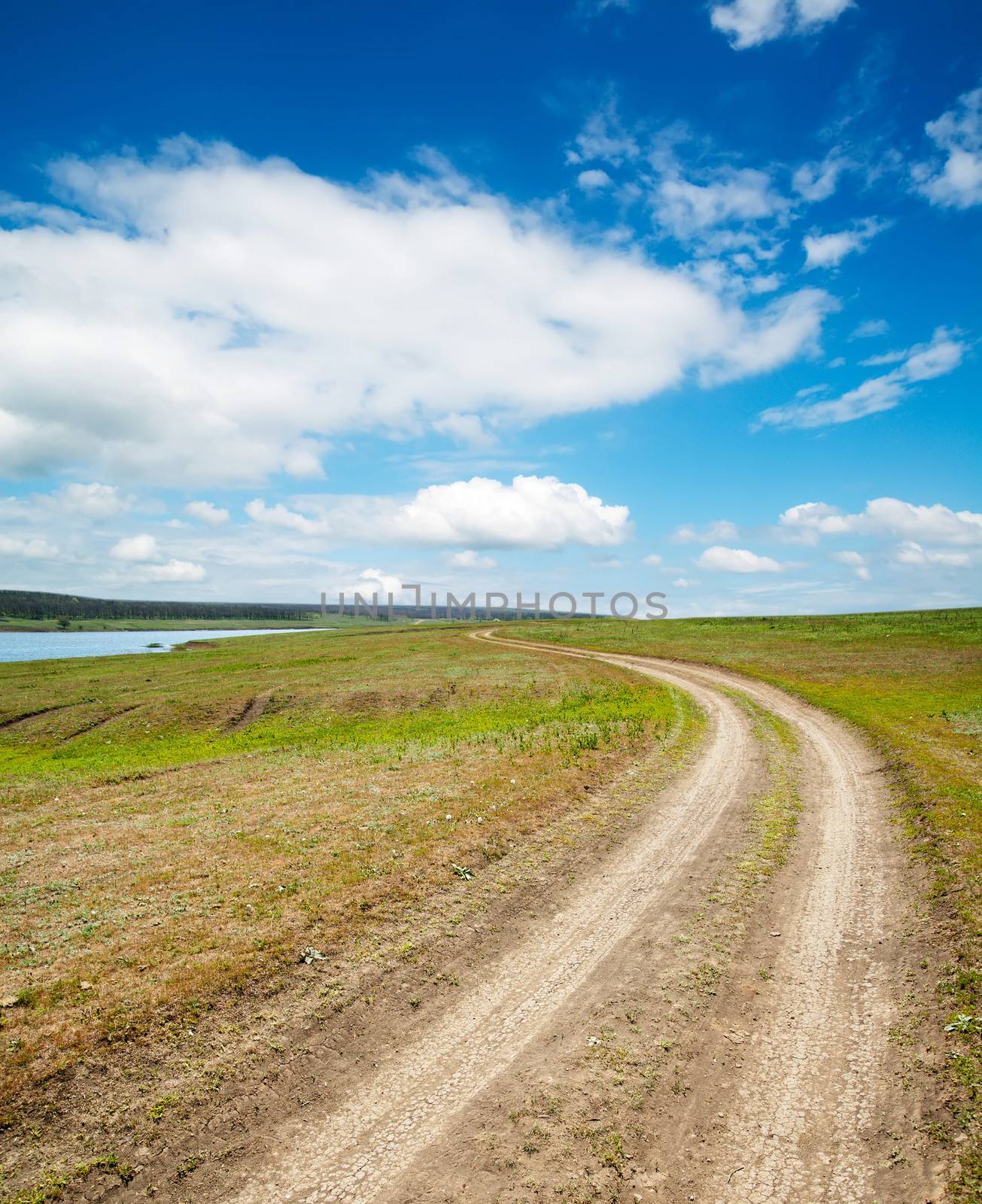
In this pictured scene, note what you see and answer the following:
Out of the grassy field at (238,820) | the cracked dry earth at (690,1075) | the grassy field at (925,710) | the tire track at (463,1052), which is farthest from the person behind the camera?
the grassy field at (238,820)

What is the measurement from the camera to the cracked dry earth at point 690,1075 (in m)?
6.44

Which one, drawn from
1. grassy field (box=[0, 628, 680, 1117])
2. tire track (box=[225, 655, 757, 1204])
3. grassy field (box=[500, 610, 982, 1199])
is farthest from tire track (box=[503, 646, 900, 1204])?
grassy field (box=[0, 628, 680, 1117])

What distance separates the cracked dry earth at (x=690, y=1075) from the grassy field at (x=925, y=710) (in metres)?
0.88

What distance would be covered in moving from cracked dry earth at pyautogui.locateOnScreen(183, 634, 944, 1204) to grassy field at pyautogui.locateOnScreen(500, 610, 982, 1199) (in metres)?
0.88

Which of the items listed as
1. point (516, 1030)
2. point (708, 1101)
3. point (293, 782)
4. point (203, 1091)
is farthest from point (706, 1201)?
point (293, 782)

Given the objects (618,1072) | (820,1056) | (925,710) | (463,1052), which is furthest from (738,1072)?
(925,710)

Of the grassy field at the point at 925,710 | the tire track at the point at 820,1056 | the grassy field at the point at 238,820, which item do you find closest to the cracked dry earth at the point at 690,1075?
the tire track at the point at 820,1056

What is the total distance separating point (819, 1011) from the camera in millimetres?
9078

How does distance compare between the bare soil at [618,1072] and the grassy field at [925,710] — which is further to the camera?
the grassy field at [925,710]

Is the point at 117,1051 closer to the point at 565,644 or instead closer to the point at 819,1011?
the point at 819,1011

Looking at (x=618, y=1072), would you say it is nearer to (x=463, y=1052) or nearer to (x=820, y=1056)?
(x=463, y=1052)

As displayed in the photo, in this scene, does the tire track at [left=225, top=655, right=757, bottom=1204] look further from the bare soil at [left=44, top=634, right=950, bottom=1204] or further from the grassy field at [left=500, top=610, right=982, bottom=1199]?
the grassy field at [left=500, top=610, right=982, bottom=1199]

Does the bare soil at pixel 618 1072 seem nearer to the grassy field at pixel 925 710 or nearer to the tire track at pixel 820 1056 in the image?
the tire track at pixel 820 1056

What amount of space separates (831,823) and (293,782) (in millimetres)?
17818
